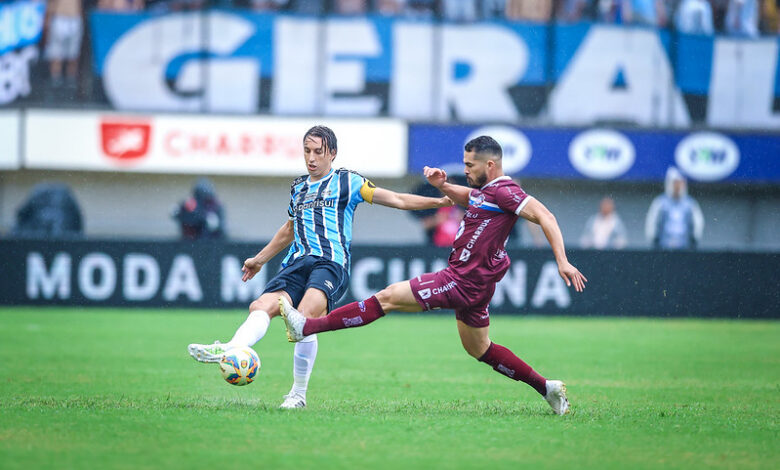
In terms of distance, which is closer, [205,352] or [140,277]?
[205,352]

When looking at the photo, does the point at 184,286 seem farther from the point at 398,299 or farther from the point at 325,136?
the point at 398,299

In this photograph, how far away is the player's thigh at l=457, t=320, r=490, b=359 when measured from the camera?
730 centimetres

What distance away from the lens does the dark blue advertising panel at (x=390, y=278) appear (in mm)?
16234

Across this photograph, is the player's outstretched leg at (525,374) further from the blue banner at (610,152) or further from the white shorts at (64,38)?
the white shorts at (64,38)

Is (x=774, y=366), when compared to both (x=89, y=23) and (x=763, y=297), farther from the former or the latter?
(x=89, y=23)

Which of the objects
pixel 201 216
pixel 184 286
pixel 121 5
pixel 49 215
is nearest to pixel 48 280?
pixel 184 286

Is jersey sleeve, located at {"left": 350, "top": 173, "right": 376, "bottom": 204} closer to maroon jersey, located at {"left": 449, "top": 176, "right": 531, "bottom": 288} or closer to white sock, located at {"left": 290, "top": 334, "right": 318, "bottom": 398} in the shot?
maroon jersey, located at {"left": 449, "top": 176, "right": 531, "bottom": 288}

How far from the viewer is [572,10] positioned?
23.1 m

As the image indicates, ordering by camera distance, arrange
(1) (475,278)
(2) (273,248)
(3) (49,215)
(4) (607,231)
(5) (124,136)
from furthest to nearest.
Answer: (5) (124,136) → (3) (49,215) → (4) (607,231) → (2) (273,248) → (1) (475,278)

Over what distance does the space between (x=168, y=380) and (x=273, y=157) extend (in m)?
13.2

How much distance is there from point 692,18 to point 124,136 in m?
12.3

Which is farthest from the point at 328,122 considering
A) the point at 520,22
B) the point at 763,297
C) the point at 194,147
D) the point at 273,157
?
the point at 763,297

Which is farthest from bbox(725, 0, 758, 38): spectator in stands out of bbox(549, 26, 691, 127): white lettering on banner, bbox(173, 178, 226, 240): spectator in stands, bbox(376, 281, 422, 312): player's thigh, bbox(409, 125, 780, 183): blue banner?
bbox(376, 281, 422, 312): player's thigh

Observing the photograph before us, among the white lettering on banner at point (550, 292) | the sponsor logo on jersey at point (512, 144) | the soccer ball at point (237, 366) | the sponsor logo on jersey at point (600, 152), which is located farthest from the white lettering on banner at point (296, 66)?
the soccer ball at point (237, 366)
